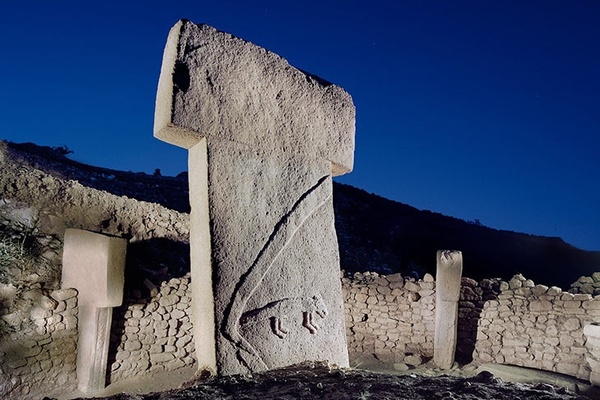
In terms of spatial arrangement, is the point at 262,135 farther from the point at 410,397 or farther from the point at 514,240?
the point at 514,240

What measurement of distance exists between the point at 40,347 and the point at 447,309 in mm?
6670

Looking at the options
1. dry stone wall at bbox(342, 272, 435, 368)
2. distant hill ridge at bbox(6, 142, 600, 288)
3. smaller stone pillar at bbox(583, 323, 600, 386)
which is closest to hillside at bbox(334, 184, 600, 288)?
distant hill ridge at bbox(6, 142, 600, 288)

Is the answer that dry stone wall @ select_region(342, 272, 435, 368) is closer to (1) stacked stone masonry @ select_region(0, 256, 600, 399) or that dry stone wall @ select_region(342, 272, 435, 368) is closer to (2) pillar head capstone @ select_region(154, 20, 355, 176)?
(1) stacked stone masonry @ select_region(0, 256, 600, 399)

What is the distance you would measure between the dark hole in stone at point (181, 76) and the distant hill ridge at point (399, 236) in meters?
10.9

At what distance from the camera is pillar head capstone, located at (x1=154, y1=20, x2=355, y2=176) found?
2.23 meters

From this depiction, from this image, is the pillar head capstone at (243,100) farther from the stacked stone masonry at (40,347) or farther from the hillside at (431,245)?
the hillside at (431,245)

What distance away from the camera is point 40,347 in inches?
240

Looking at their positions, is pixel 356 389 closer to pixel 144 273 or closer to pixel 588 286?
pixel 144 273

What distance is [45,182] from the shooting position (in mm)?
7973

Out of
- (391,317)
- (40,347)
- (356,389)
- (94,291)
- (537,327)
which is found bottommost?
(40,347)

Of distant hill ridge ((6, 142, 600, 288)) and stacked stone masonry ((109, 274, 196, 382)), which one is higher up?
distant hill ridge ((6, 142, 600, 288))

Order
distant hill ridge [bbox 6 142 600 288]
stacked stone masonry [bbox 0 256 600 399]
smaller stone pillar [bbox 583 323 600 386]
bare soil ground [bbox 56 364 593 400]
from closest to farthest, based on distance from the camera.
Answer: bare soil ground [bbox 56 364 593 400] → smaller stone pillar [bbox 583 323 600 386] → stacked stone masonry [bbox 0 256 600 399] → distant hill ridge [bbox 6 142 600 288]

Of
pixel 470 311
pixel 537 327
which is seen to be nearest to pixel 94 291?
pixel 470 311

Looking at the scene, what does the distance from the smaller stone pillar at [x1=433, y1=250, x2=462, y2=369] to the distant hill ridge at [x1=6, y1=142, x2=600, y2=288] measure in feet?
17.6
